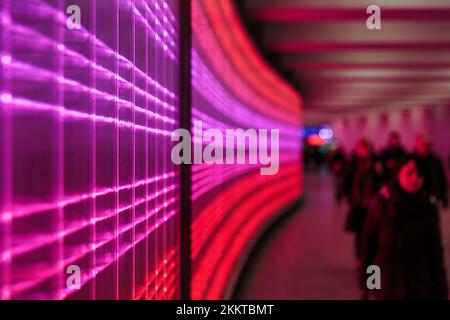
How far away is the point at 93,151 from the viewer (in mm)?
1921

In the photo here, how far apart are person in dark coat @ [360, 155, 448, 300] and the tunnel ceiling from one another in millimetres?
3568

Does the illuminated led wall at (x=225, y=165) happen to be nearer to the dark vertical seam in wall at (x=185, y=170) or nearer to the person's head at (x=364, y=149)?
the dark vertical seam in wall at (x=185, y=170)

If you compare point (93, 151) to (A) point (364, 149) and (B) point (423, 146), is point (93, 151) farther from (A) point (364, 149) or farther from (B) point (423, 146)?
(B) point (423, 146)

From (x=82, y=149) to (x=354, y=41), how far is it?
881 centimetres

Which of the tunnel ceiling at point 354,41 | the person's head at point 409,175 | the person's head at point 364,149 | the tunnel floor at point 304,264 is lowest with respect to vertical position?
the tunnel floor at point 304,264

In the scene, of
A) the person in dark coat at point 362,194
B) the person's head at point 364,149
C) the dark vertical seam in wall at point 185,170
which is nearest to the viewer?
the dark vertical seam in wall at point 185,170

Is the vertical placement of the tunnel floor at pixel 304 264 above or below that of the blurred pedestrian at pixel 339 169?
below

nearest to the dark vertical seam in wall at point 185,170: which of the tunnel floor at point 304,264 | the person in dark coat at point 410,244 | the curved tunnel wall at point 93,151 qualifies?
the curved tunnel wall at point 93,151

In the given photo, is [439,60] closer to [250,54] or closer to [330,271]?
[250,54]

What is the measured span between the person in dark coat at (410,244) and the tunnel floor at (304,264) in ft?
7.49

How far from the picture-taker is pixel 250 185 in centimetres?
938

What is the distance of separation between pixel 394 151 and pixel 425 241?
4.77 meters

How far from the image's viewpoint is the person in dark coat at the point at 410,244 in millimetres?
4551
